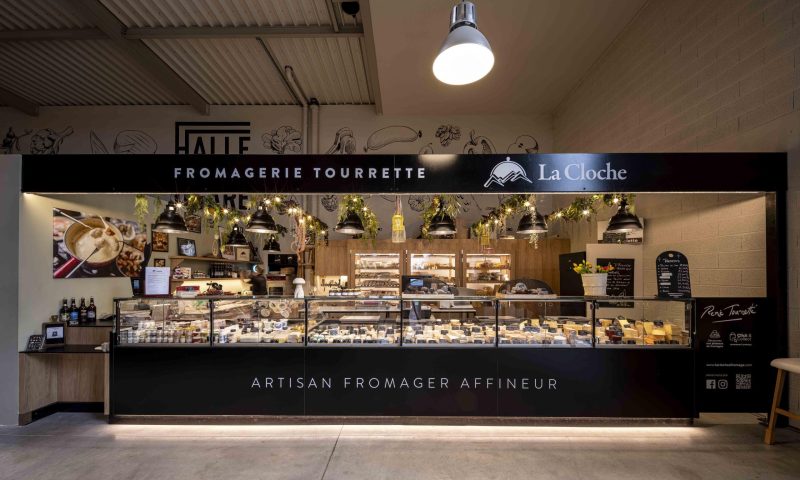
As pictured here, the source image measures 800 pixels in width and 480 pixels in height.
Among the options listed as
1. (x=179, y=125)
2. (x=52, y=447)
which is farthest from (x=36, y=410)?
(x=179, y=125)

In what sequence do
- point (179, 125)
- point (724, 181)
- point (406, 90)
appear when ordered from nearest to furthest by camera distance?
1. point (724, 181)
2. point (406, 90)
3. point (179, 125)

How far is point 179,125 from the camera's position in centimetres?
916

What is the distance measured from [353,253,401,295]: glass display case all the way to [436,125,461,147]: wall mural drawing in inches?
118

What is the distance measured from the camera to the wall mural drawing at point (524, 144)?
899cm

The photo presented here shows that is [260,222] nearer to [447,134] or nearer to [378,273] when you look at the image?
[378,273]

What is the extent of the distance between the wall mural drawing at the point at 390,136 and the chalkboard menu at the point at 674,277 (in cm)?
624

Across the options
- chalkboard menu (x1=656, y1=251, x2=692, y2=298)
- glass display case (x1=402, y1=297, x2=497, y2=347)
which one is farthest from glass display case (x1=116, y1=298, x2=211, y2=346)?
chalkboard menu (x1=656, y1=251, x2=692, y2=298)

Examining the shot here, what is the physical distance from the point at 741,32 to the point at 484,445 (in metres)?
5.13

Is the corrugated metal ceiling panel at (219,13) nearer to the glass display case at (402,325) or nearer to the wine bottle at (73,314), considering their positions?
the wine bottle at (73,314)

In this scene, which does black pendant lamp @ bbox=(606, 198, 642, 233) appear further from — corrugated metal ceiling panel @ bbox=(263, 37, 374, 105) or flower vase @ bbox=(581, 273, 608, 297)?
corrugated metal ceiling panel @ bbox=(263, 37, 374, 105)

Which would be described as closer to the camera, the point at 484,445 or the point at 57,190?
the point at 484,445

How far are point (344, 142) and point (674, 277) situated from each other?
23.8ft

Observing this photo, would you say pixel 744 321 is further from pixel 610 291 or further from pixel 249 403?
pixel 249 403

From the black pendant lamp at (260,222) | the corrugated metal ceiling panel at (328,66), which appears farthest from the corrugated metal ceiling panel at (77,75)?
the black pendant lamp at (260,222)
